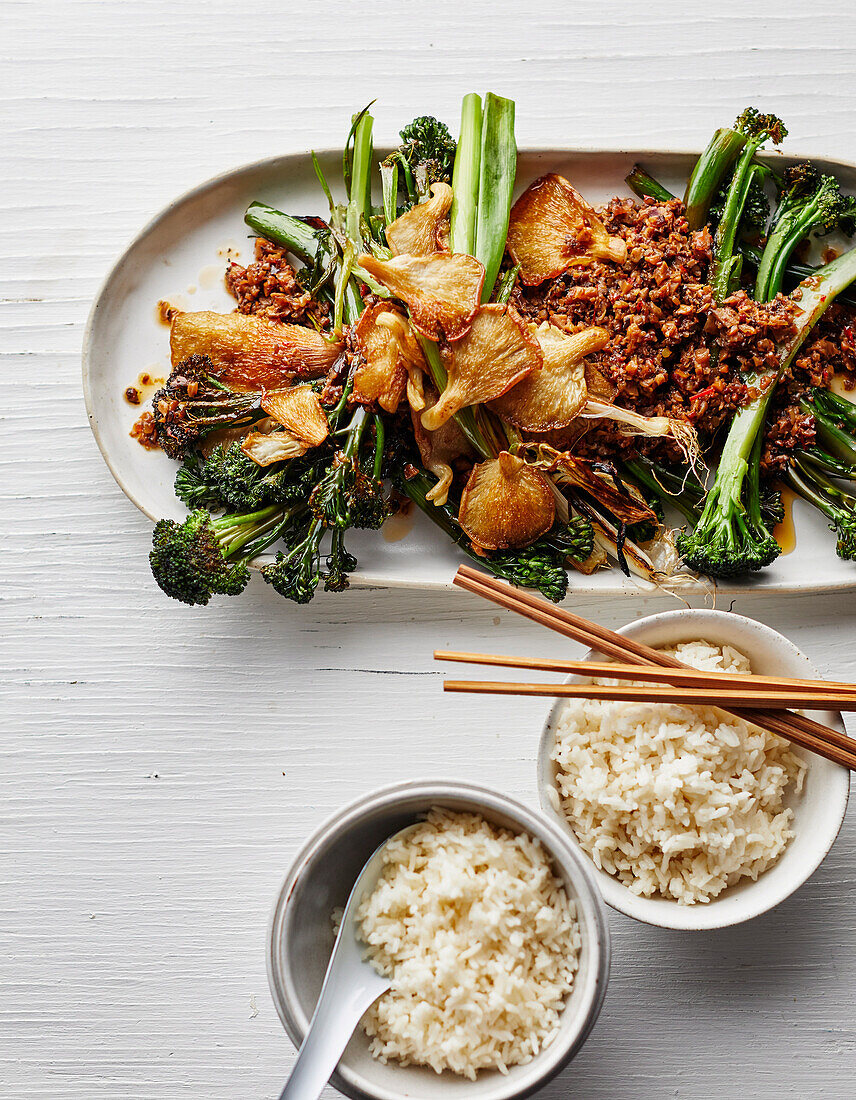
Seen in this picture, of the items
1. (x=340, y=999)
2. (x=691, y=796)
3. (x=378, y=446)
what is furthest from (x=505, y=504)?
(x=340, y=999)

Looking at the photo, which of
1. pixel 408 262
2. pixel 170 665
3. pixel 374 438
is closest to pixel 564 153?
pixel 408 262

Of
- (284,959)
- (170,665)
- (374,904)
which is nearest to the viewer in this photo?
(284,959)

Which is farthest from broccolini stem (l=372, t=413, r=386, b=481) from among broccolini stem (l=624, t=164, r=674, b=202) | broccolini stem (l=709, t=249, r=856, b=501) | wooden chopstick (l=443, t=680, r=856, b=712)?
broccolini stem (l=624, t=164, r=674, b=202)

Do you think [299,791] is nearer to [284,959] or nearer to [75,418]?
[284,959]

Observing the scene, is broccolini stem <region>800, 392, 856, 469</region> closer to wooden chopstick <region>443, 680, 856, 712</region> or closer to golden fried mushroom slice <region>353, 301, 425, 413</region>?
wooden chopstick <region>443, 680, 856, 712</region>

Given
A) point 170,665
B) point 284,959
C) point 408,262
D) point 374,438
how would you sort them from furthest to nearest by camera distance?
1. point 170,665
2. point 374,438
3. point 408,262
4. point 284,959

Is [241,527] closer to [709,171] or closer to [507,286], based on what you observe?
[507,286]

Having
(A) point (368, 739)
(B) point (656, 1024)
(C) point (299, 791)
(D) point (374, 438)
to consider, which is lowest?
(B) point (656, 1024)
